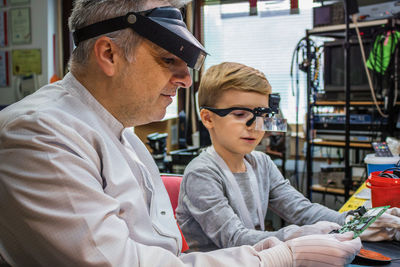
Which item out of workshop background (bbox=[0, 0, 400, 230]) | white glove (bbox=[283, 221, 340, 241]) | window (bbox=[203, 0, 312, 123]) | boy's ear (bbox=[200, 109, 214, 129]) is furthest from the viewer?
window (bbox=[203, 0, 312, 123])

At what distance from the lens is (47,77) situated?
443 centimetres

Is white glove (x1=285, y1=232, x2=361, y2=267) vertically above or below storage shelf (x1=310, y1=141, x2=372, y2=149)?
above

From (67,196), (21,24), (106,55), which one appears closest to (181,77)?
(106,55)

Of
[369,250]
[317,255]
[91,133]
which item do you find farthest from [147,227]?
[369,250]

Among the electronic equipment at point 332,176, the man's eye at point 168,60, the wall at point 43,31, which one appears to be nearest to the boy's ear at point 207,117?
the man's eye at point 168,60

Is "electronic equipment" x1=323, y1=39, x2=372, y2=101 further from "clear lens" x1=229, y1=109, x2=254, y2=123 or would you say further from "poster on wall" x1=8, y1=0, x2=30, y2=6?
"poster on wall" x1=8, y1=0, x2=30, y2=6

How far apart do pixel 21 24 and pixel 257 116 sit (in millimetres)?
3861

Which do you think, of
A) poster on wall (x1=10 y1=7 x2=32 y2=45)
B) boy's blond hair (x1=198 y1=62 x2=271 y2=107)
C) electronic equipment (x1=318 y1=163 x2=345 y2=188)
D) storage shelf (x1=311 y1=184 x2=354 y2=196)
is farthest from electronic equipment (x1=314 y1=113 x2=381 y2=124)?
poster on wall (x1=10 y1=7 x2=32 y2=45)

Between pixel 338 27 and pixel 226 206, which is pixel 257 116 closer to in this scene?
pixel 226 206

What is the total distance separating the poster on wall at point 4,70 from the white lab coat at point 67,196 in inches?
166

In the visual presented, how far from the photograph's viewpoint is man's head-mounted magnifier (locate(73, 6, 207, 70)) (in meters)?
0.83

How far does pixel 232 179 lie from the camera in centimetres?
135

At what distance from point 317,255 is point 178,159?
7.54ft

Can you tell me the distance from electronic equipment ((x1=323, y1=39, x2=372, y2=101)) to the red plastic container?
2.50 metres
